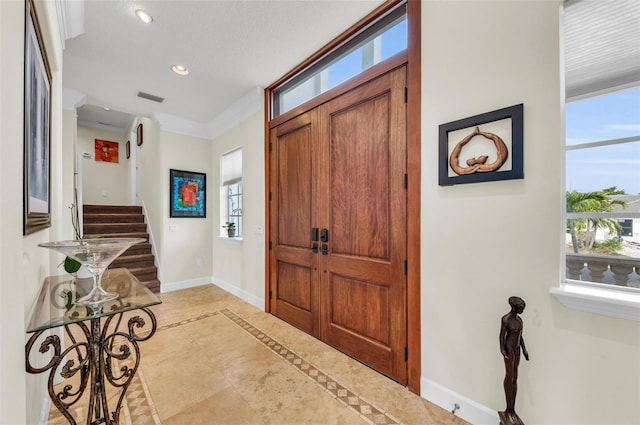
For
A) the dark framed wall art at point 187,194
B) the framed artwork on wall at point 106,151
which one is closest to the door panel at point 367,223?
the dark framed wall art at point 187,194

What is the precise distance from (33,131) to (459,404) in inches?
99.8

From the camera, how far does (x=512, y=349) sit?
124 cm

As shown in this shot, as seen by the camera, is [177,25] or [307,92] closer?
[177,25]

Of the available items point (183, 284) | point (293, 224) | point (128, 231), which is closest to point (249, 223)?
point (293, 224)

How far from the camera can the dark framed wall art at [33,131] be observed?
0.94 m

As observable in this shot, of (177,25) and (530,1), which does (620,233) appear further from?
(177,25)

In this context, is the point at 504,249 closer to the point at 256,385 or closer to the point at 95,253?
the point at 256,385

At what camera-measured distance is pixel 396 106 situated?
6.14 ft

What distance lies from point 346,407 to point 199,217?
3.67 metres

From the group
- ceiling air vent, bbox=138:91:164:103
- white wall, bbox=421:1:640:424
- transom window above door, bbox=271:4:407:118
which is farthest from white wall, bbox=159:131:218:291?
white wall, bbox=421:1:640:424

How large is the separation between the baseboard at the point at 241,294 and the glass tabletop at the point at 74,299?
1840 mm

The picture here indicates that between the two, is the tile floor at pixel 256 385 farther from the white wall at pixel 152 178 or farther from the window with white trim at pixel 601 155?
the white wall at pixel 152 178

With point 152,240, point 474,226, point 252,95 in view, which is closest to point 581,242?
point 474,226

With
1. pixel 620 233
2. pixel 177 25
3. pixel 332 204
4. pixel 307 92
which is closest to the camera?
pixel 620 233
